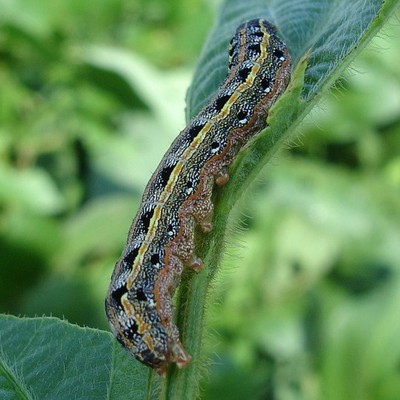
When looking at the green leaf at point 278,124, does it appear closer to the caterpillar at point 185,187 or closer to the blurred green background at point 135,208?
the caterpillar at point 185,187

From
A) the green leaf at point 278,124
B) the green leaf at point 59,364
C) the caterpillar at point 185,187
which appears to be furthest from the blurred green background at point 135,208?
the green leaf at point 278,124

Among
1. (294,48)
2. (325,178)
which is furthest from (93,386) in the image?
(325,178)

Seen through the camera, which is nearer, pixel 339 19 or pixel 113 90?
pixel 339 19

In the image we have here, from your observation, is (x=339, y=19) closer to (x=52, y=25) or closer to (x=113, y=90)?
(x=113, y=90)

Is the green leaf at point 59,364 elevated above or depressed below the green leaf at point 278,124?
below

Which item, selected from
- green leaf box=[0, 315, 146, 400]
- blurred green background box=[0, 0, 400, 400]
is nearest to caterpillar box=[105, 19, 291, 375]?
green leaf box=[0, 315, 146, 400]

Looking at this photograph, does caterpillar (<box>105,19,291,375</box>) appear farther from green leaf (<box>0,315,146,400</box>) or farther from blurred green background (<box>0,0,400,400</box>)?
blurred green background (<box>0,0,400,400</box>)

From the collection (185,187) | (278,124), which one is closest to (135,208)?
(185,187)

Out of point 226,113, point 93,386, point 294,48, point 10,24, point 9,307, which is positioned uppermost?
point 10,24
